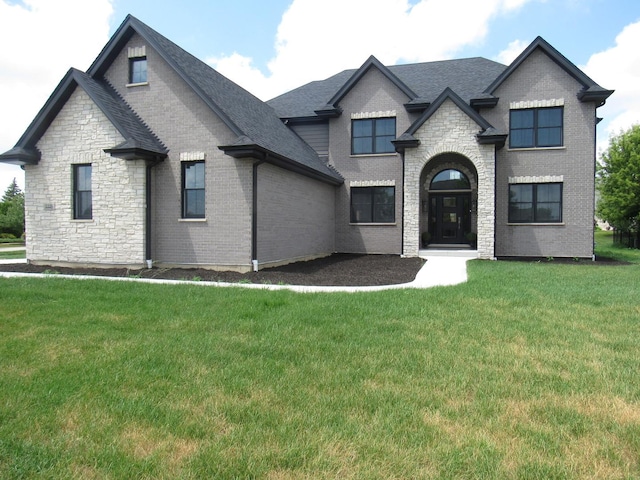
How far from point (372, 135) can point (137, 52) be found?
9864 mm

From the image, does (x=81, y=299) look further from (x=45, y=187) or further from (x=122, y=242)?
(x=45, y=187)

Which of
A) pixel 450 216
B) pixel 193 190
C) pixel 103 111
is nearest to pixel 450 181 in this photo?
pixel 450 216

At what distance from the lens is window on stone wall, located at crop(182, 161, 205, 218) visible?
13.1 m

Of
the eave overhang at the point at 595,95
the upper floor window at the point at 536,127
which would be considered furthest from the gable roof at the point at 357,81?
the eave overhang at the point at 595,95

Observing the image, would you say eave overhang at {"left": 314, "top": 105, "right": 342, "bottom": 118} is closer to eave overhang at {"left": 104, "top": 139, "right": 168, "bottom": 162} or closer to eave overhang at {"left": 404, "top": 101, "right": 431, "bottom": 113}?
eave overhang at {"left": 404, "top": 101, "right": 431, "bottom": 113}

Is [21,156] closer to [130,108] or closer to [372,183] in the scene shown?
[130,108]

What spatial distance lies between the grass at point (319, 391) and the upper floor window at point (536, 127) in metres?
12.2

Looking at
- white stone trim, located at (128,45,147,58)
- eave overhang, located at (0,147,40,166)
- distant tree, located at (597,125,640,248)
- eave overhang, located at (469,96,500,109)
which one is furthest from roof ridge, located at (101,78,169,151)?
distant tree, located at (597,125,640,248)

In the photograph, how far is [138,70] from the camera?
1391 centimetres

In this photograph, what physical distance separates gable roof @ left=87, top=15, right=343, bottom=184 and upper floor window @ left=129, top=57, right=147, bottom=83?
2.07 feet

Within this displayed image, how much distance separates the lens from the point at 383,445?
2.86 m

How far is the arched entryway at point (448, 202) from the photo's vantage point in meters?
18.7

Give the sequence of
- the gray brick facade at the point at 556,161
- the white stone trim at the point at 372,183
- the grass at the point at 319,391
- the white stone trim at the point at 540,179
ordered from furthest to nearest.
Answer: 1. the white stone trim at the point at 372,183
2. the white stone trim at the point at 540,179
3. the gray brick facade at the point at 556,161
4. the grass at the point at 319,391

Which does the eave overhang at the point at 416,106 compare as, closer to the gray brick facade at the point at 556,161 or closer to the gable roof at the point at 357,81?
the gable roof at the point at 357,81
